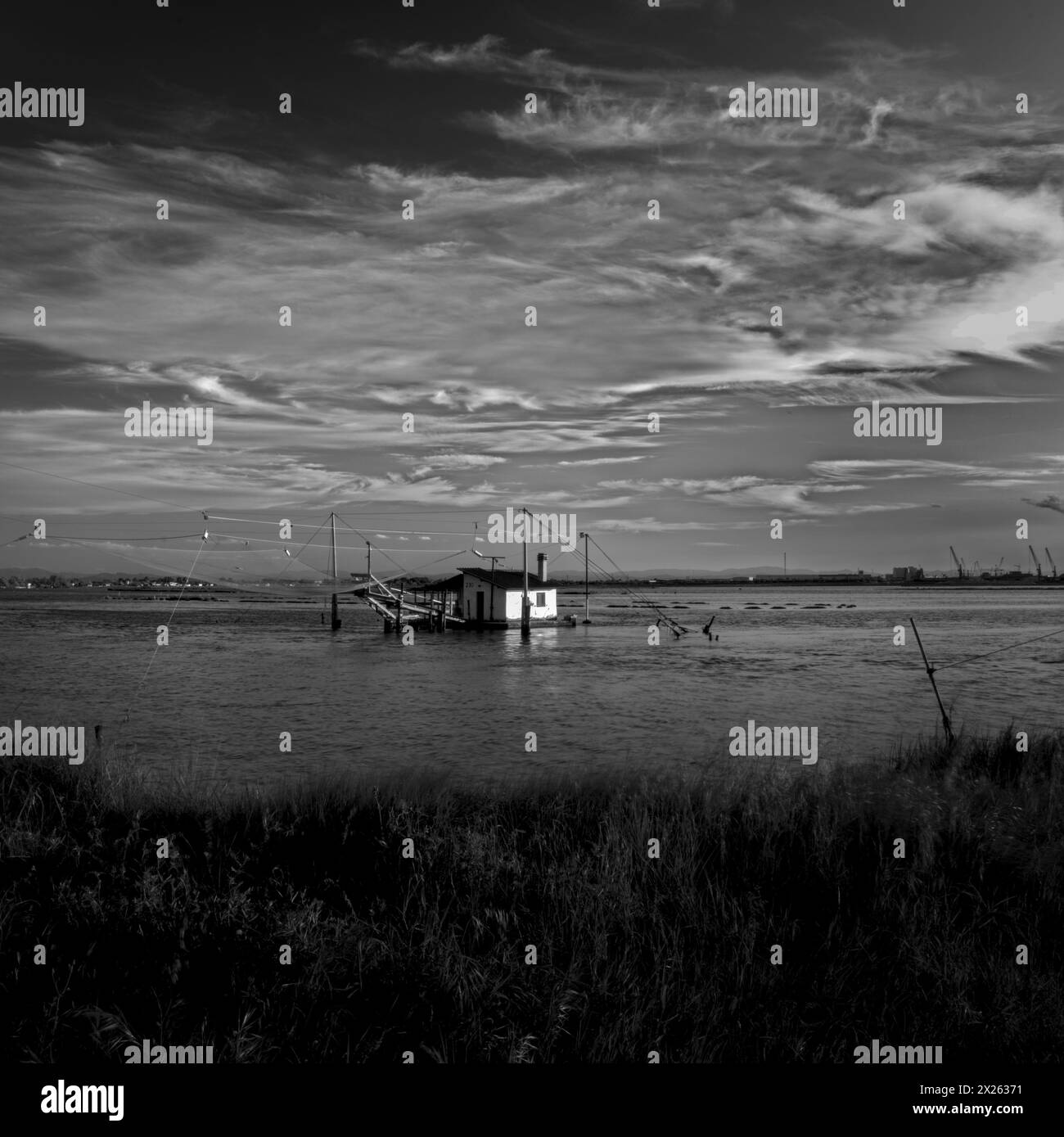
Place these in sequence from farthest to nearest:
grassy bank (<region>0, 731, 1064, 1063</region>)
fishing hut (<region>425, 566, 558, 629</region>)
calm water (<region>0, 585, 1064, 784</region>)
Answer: fishing hut (<region>425, 566, 558, 629</region>), calm water (<region>0, 585, 1064, 784</region>), grassy bank (<region>0, 731, 1064, 1063</region>)

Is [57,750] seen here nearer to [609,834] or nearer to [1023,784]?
[609,834]

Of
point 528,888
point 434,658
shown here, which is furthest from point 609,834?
point 434,658

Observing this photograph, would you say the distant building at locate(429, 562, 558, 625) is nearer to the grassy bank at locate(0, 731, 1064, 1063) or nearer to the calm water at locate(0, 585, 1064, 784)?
the calm water at locate(0, 585, 1064, 784)

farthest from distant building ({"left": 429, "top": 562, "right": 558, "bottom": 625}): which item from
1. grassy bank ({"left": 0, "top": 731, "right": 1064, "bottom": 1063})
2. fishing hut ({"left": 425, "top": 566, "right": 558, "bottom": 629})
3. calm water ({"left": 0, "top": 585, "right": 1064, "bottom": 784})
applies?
grassy bank ({"left": 0, "top": 731, "right": 1064, "bottom": 1063})

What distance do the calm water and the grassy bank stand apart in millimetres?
6160

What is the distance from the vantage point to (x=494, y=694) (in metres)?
30.6

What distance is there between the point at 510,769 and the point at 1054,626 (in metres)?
68.0

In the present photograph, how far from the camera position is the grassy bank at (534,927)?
4695mm

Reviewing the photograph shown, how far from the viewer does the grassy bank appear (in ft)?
15.4

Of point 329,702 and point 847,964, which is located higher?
point 847,964

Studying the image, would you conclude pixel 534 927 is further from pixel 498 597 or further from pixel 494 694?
pixel 498 597

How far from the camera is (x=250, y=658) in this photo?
148 ft

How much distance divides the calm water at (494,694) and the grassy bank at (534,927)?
616cm
